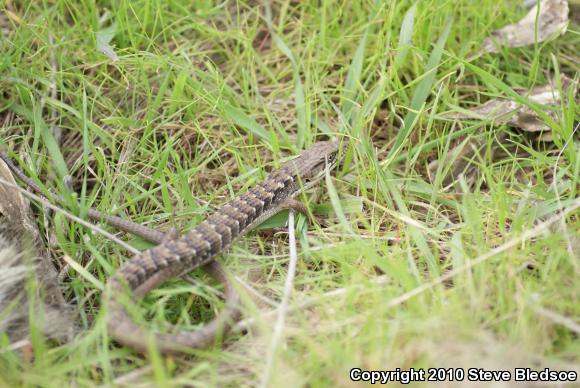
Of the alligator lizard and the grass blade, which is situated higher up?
the grass blade

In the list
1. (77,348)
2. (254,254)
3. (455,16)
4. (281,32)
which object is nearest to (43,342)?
(77,348)

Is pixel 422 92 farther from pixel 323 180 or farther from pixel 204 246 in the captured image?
pixel 204 246

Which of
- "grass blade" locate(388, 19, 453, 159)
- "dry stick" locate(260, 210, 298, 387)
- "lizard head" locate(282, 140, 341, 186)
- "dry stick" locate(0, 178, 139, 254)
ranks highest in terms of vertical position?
"grass blade" locate(388, 19, 453, 159)

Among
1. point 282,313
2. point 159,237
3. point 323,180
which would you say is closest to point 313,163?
point 323,180

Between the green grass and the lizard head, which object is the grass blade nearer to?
the green grass

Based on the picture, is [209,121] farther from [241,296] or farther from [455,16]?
[455,16]

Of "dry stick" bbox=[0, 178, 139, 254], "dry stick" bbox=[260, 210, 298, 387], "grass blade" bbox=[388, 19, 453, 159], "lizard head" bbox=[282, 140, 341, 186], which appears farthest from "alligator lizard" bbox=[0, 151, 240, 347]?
"grass blade" bbox=[388, 19, 453, 159]

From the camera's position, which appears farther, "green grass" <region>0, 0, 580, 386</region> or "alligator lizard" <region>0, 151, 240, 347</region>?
"alligator lizard" <region>0, 151, 240, 347</region>
